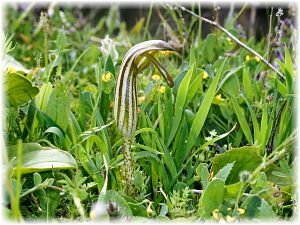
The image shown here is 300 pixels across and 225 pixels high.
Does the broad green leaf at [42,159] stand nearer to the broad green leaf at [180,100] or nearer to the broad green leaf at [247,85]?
the broad green leaf at [180,100]

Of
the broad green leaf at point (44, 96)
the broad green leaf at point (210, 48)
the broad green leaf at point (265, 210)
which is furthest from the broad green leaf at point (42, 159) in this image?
the broad green leaf at point (210, 48)

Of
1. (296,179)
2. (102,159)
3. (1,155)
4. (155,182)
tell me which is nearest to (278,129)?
(296,179)

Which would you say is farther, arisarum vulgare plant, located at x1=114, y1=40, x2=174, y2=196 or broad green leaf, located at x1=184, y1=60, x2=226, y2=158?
broad green leaf, located at x1=184, y1=60, x2=226, y2=158

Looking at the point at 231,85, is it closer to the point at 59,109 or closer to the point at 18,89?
the point at 59,109

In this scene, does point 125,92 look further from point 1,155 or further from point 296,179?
point 296,179

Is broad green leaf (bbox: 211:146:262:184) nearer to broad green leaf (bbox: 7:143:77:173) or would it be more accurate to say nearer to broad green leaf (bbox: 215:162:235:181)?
broad green leaf (bbox: 215:162:235:181)

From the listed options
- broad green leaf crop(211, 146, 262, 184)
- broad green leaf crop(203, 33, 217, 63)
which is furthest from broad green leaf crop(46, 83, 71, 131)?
broad green leaf crop(203, 33, 217, 63)
